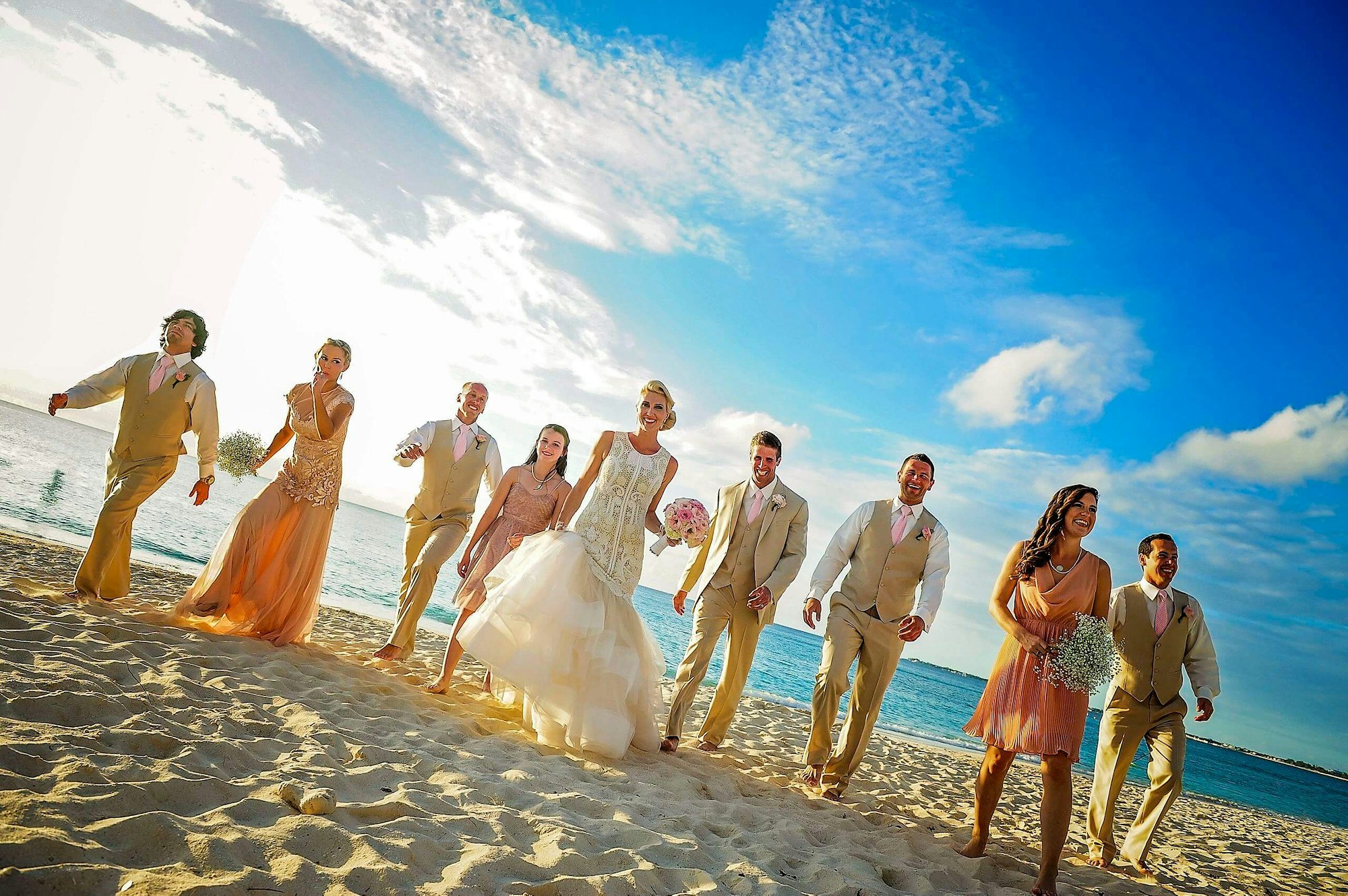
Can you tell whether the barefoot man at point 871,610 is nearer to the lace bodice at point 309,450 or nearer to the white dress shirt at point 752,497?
the white dress shirt at point 752,497

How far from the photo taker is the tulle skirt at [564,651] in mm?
4727

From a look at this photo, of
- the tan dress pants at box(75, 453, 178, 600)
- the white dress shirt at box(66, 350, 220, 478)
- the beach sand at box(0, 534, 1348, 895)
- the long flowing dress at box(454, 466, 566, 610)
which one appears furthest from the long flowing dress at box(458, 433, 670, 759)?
the tan dress pants at box(75, 453, 178, 600)

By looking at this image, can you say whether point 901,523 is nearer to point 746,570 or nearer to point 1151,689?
point 746,570

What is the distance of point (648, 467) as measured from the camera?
554cm

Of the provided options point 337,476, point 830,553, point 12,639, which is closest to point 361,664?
point 337,476

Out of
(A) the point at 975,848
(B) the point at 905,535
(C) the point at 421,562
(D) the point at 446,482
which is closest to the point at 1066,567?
(B) the point at 905,535

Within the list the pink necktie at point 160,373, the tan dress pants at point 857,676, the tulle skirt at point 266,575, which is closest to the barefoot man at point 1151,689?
the tan dress pants at point 857,676

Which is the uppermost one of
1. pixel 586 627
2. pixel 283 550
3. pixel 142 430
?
pixel 142 430

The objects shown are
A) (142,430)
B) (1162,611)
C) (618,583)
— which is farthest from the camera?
(142,430)

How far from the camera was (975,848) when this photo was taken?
4355mm

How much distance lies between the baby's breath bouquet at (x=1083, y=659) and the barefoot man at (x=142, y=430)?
20.8ft

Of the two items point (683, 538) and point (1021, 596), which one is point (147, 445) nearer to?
point (683, 538)

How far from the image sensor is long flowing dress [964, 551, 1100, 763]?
3.83 metres

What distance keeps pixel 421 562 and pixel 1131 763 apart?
624 centimetres
